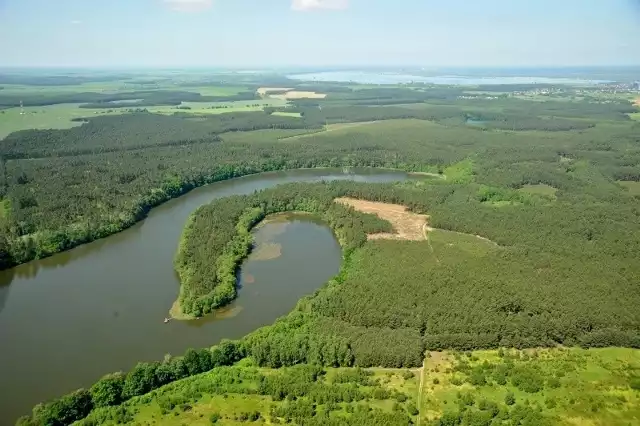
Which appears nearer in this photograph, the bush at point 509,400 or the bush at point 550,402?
the bush at point 550,402

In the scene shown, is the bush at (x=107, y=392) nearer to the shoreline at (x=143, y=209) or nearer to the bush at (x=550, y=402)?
the bush at (x=550, y=402)

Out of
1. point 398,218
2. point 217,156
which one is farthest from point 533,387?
point 217,156

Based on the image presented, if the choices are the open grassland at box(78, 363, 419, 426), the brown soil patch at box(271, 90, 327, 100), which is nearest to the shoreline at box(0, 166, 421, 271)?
the open grassland at box(78, 363, 419, 426)

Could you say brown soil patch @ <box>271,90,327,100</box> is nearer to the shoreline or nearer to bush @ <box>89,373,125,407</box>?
the shoreline

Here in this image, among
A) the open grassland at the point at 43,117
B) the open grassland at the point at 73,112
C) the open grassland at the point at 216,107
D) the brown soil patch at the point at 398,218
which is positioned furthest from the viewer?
the open grassland at the point at 216,107

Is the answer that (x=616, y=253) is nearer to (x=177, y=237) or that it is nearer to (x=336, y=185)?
(x=336, y=185)

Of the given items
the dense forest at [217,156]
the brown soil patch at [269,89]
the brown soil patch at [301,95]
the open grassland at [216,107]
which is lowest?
the dense forest at [217,156]

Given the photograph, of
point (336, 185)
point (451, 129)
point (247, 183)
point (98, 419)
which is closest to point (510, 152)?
point (451, 129)

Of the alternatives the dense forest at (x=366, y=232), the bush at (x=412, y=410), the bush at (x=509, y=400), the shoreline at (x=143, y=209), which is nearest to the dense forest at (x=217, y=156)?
the shoreline at (x=143, y=209)
